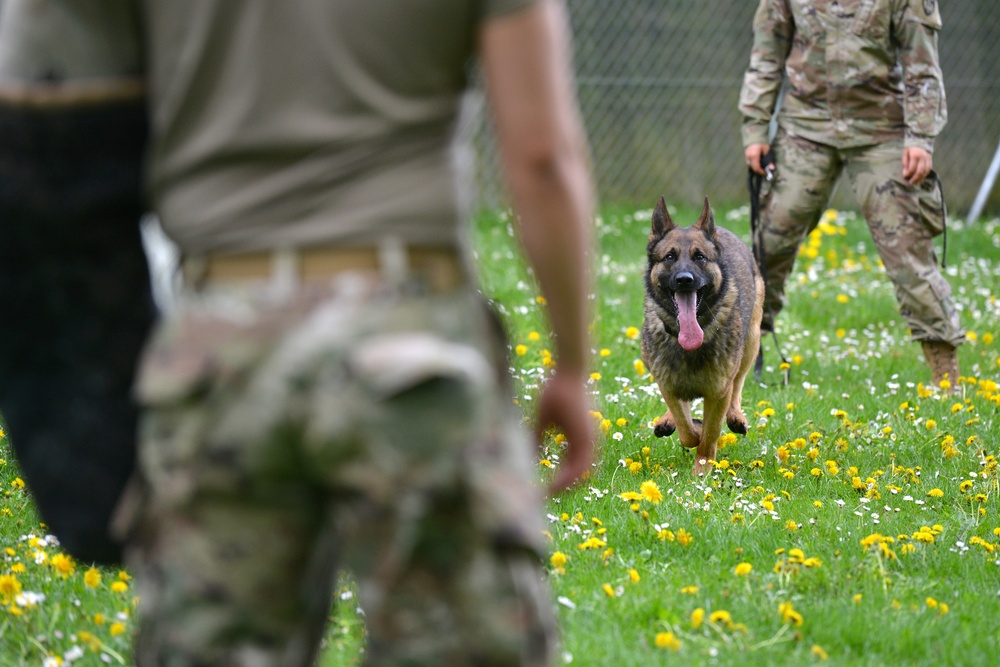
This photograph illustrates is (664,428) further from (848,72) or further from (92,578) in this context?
(92,578)

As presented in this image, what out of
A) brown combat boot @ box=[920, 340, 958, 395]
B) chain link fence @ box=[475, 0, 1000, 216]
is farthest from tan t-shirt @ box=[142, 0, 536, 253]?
chain link fence @ box=[475, 0, 1000, 216]

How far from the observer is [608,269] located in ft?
32.0

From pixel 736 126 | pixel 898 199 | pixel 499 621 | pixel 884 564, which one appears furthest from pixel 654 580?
pixel 736 126

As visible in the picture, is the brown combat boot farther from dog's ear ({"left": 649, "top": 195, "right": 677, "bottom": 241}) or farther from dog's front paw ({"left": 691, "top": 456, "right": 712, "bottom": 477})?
dog's front paw ({"left": 691, "top": 456, "right": 712, "bottom": 477})

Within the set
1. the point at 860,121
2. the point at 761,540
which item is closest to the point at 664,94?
the point at 860,121

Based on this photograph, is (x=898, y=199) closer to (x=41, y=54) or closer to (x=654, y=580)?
(x=654, y=580)

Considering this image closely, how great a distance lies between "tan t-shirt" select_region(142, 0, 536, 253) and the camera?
1.52 metres

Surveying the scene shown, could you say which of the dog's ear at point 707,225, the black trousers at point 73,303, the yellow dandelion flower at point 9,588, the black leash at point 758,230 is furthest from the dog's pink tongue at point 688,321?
the black trousers at point 73,303

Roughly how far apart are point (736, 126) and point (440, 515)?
498 inches

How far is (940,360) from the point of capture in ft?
24.0

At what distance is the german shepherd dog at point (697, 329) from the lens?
549 cm

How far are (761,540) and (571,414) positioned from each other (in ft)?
9.03

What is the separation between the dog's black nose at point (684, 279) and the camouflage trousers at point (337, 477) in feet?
13.4

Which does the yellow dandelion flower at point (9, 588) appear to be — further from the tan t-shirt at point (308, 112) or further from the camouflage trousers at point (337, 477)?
the tan t-shirt at point (308, 112)
